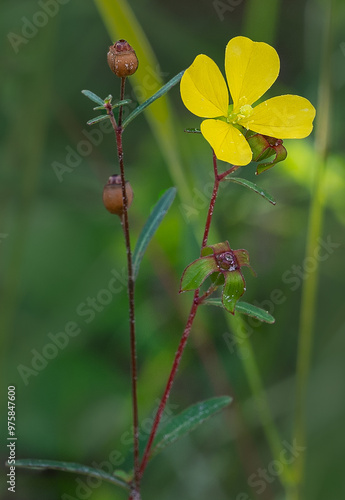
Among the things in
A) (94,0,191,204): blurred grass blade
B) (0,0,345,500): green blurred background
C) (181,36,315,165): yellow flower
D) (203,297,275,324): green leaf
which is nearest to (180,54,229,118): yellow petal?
(181,36,315,165): yellow flower

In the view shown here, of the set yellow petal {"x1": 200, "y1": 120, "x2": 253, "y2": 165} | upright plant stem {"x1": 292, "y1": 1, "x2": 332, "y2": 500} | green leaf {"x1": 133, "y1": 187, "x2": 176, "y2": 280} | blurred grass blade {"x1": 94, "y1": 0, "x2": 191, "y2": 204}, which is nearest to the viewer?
yellow petal {"x1": 200, "y1": 120, "x2": 253, "y2": 165}

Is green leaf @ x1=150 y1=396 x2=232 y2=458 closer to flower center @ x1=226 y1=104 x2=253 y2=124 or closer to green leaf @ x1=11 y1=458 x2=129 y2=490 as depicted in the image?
green leaf @ x1=11 y1=458 x2=129 y2=490

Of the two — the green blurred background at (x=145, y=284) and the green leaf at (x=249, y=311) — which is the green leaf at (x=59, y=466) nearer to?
the green leaf at (x=249, y=311)

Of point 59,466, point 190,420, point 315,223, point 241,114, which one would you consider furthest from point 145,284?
point 241,114

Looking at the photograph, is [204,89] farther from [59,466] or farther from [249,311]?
[59,466]

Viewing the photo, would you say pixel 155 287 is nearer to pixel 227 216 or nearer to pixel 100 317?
pixel 100 317

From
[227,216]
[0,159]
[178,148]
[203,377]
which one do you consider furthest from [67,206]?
[178,148]

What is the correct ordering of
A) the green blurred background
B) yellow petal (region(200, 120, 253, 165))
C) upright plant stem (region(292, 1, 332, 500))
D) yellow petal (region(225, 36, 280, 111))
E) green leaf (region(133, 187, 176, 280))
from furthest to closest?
the green blurred background → upright plant stem (region(292, 1, 332, 500)) → green leaf (region(133, 187, 176, 280)) → yellow petal (region(225, 36, 280, 111)) → yellow petal (region(200, 120, 253, 165))
